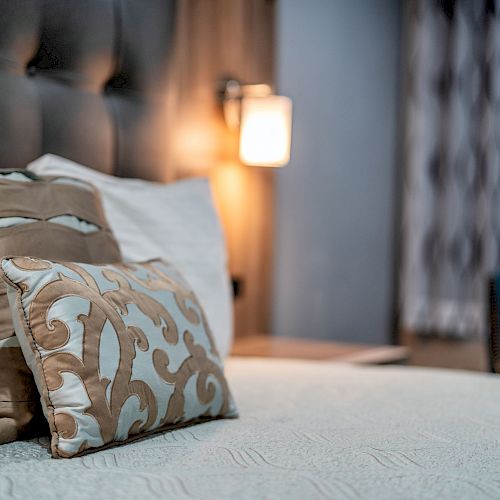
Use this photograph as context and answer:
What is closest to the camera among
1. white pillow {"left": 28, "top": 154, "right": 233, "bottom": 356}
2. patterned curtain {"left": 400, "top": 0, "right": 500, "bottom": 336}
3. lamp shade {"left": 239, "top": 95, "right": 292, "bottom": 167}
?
white pillow {"left": 28, "top": 154, "right": 233, "bottom": 356}

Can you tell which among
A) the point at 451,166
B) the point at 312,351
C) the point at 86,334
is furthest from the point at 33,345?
the point at 451,166

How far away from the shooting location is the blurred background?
3.21m

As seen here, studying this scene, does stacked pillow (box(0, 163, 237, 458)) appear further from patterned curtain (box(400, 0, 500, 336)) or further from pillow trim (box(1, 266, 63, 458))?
patterned curtain (box(400, 0, 500, 336))

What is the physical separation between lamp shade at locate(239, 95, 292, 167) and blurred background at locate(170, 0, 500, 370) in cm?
29

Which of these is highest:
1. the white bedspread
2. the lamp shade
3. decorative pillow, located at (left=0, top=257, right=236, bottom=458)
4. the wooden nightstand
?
the lamp shade

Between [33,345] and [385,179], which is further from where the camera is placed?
[385,179]

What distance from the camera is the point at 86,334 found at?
1.17 m

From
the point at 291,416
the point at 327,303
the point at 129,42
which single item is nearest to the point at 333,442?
the point at 291,416

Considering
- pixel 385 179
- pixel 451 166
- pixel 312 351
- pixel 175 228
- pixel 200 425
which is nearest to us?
pixel 200 425

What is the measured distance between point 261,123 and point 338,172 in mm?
879

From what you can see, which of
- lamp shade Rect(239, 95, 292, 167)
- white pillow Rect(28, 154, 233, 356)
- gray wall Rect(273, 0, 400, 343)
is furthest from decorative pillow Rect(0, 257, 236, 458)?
gray wall Rect(273, 0, 400, 343)

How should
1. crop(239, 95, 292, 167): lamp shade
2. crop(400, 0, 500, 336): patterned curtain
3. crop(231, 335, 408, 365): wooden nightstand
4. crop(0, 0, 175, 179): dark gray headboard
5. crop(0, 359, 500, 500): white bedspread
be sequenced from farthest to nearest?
crop(400, 0, 500, 336): patterned curtain, crop(239, 95, 292, 167): lamp shade, crop(231, 335, 408, 365): wooden nightstand, crop(0, 0, 175, 179): dark gray headboard, crop(0, 359, 500, 500): white bedspread

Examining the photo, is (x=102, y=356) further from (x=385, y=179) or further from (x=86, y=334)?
(x=385, y=179)

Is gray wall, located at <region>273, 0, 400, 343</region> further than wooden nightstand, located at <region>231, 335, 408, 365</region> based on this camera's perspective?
Yes
